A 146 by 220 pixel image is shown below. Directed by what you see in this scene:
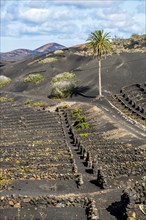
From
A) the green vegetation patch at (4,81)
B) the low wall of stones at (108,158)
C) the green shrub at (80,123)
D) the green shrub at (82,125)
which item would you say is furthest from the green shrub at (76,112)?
the green vegetation patch at (4,81)

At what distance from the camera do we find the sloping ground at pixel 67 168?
35250mm

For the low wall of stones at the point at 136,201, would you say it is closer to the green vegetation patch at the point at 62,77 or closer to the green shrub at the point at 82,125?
the green shrub at the point at 82,125

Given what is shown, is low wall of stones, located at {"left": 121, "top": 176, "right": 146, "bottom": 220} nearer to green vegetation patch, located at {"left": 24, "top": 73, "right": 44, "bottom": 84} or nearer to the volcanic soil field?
the volcanic soil field

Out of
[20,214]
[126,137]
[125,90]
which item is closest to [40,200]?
[20,214]

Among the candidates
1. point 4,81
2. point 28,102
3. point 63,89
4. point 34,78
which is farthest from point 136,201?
point 4,81

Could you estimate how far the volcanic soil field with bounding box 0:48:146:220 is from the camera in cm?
3512

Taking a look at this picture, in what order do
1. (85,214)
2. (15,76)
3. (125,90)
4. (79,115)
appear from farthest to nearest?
(15,76) < (125,90) < (79,115) < (85,214)

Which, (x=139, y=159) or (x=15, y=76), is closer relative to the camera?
(x=139, y=159)

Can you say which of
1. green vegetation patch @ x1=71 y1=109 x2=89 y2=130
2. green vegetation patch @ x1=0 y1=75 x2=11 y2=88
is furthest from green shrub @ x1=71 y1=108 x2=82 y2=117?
green vegetation patch @ x1=0 y1=75 x2=11 y2=88

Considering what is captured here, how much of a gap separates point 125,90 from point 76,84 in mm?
14789

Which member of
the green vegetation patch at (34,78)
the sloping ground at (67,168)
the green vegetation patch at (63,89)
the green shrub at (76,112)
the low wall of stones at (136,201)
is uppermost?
the green vegetation patch at (34,78)

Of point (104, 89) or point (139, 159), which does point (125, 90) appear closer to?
point (104, 89)

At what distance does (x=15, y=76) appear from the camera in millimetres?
137500

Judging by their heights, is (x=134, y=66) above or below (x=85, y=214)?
above
